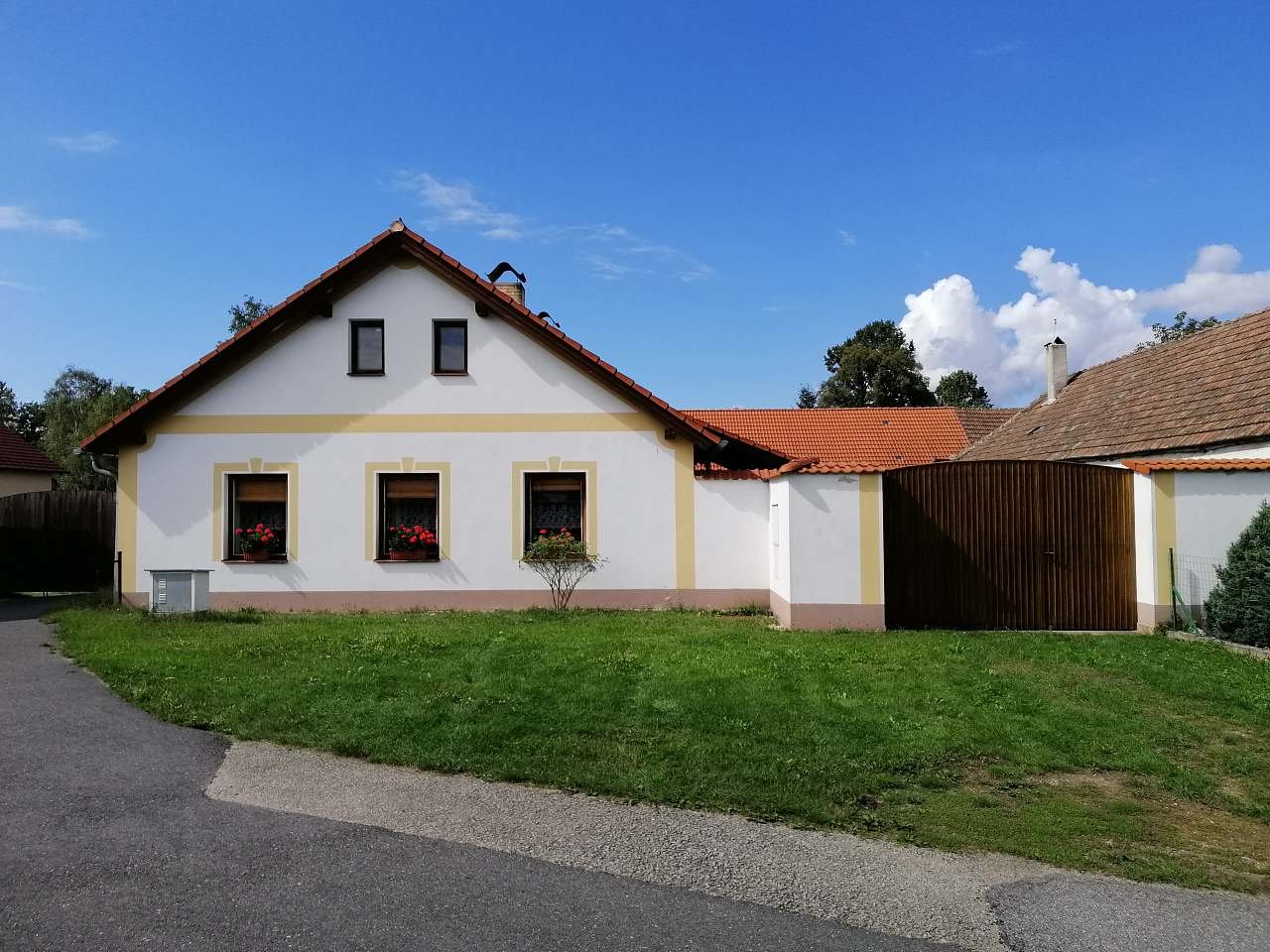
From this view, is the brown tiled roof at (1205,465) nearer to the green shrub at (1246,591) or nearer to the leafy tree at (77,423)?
the green shrub at (1246,591)

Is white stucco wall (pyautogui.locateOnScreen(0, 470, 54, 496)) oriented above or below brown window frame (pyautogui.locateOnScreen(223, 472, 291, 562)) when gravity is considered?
Result: above

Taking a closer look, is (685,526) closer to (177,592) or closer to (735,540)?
(735,540)

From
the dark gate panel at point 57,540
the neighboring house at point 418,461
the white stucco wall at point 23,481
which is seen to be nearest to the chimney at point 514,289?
the neighboring house at point 418,461

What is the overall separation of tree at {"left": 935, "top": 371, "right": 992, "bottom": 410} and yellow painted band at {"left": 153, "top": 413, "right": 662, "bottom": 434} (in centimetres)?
5377

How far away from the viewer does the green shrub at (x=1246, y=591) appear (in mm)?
9703

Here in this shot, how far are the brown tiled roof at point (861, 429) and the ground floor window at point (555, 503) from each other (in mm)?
16611

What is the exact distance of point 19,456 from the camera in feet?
85.8

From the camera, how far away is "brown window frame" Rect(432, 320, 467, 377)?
14008mm

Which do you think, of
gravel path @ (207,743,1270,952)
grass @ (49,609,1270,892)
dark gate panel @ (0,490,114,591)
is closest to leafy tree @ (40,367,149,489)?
dark gate panel @ (0,490,114,591)

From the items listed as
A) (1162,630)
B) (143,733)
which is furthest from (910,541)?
(143,733)

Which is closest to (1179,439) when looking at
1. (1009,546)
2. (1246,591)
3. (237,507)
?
(1009,546)

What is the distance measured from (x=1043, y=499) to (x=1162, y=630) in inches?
82.3

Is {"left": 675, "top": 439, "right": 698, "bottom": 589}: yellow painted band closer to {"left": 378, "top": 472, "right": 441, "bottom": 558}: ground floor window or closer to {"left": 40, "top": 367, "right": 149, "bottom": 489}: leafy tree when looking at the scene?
{"left": 378, "top": 472, "right": 441, "bottom": 558}: ground floor window

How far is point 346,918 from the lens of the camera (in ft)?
12.0
